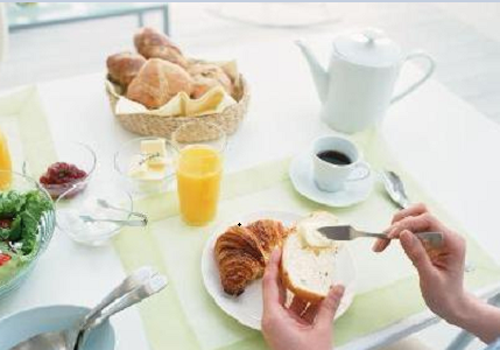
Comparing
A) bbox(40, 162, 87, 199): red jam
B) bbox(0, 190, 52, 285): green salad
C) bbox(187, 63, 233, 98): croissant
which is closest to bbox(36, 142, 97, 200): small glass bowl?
bbox(40, 162, 87, 199): red jam

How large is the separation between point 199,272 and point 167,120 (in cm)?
35

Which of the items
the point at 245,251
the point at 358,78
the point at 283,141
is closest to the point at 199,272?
the point at 245,251

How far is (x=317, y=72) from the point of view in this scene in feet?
3.72

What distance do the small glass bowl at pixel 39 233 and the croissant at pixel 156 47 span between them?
0.43 meters

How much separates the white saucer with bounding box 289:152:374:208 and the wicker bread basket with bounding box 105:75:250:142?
161 mm

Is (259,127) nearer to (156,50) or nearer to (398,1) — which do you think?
(156,50)

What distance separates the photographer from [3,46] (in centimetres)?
146

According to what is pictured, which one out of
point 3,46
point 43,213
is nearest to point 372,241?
point 43,213

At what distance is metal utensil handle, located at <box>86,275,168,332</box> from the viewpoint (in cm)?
68

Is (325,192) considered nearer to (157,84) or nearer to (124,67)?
(157,84)

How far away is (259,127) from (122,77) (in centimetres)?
32

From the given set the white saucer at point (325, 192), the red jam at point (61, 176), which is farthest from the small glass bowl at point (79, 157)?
the white saucer at point (325, 192)

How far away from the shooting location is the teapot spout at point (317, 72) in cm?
111

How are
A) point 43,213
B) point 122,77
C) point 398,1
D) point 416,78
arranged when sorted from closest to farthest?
point 43,213 → point 122,77 → point 416,78 → point 398,1
